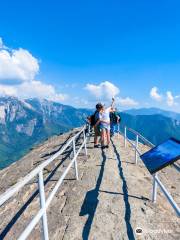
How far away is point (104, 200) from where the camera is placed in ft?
28.9

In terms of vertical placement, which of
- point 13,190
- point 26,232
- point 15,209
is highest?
point 13,190

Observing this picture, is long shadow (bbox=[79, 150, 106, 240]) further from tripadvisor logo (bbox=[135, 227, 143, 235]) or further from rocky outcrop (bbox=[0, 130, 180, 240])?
tripadvisor logo (bbox=[135, 227, 143, 235])

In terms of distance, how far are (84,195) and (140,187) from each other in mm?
2231

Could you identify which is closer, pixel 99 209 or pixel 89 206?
pixel 99 209

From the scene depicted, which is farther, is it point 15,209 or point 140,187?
point 140,187

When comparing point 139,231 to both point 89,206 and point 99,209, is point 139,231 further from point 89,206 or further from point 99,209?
point 89,206

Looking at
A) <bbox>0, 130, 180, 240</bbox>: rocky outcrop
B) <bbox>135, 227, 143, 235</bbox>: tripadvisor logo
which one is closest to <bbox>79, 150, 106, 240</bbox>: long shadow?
<bbox>0, 130, 180, 240</bbox>: rocky outcrop

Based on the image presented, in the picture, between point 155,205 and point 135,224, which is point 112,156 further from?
point 135,224

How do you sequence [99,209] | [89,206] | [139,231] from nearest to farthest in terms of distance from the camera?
1. [139,231]
2. [99,209]
3. [89,206]

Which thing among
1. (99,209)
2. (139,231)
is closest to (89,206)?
(99,209)

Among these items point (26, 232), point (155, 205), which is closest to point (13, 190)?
point (26, 232)

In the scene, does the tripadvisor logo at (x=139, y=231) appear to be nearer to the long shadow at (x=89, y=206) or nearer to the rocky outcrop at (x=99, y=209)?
the rocky outcrop at (x=99, y=209)

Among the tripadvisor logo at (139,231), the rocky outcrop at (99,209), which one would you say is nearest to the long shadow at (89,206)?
the rocky outcrop at (99,209)

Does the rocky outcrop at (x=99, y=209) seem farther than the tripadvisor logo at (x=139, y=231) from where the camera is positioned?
Yes
